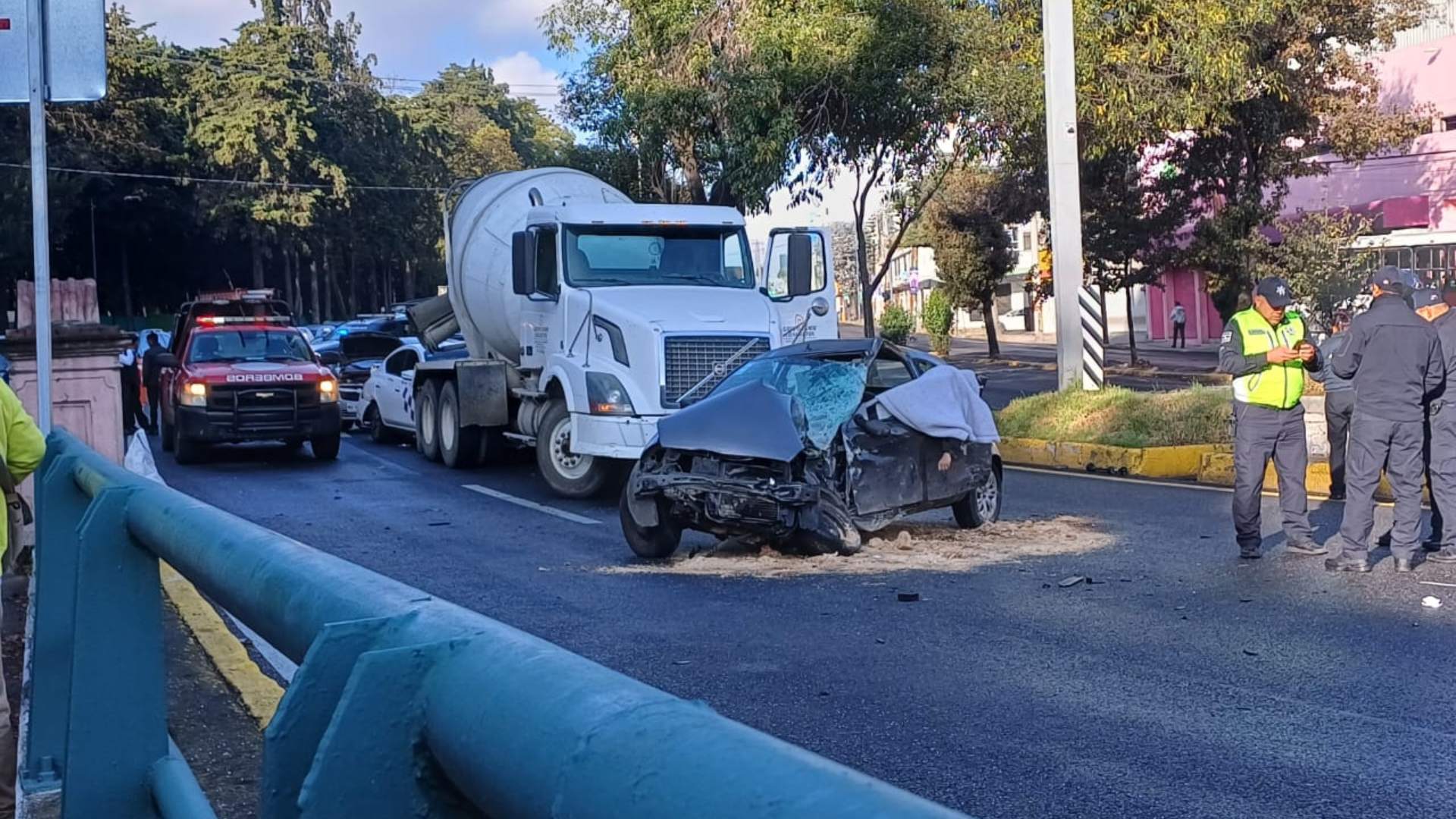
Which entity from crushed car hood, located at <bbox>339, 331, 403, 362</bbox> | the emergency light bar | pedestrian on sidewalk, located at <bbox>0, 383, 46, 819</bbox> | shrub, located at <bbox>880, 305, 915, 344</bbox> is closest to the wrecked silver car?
pedestrian on sidewalk, located at <bbox>0, 383, 46, 819</bbox>

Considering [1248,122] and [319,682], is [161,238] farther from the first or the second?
[319,682]

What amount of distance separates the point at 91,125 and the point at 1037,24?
41.2m

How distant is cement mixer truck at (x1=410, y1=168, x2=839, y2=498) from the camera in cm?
1410

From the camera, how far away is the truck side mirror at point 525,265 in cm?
1540

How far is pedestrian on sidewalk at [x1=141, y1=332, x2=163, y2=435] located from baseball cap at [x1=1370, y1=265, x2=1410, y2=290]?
1872 cm

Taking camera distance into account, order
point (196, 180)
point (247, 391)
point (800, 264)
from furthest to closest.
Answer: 1. point (196, 180)
2. point (247, 391)
3. point (800, 264)

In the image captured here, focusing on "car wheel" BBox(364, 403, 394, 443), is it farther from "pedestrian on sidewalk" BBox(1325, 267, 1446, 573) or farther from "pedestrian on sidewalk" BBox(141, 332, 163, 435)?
"pedestrian on sidewalk" BBox(1325, 267, 1446, 573)

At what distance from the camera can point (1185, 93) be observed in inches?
837

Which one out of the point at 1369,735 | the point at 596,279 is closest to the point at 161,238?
the point at 596,279

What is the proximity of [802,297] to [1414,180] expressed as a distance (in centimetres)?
2549

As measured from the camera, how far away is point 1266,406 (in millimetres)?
9570

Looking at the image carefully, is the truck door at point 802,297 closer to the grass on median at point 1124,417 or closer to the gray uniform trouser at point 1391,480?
the grass on median at point 1124,417

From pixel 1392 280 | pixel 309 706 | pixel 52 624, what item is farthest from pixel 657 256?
pixel 309 706

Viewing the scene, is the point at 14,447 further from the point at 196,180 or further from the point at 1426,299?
the point at 196,180
